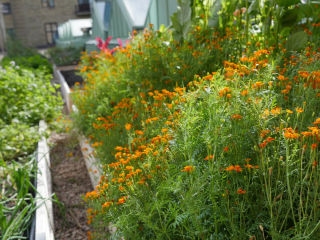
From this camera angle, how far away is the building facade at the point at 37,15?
105 feet

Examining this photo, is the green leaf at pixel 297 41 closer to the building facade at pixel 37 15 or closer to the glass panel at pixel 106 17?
the glass panel at pixel 106 17

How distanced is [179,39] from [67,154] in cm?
239

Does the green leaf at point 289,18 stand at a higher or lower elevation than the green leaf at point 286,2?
lower

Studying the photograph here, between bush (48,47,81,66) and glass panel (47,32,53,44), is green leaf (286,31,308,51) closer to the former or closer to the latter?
bush (48,47,81,66)

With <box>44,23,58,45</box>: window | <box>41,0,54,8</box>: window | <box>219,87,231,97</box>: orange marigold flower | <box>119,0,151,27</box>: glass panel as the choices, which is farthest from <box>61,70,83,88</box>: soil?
<box>41,0,54,8</box>: window

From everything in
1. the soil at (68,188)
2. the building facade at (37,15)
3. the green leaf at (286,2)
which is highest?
the building facade at (37,15)

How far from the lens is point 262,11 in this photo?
412 centimetres

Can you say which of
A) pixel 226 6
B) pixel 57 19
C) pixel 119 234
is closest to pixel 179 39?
pixel 226 6

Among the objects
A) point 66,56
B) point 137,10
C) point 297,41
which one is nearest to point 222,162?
point 297,41

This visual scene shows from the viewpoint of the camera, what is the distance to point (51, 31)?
33969 mm

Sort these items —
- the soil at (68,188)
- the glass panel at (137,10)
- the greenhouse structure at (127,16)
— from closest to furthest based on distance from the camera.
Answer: the soil at (68,188) < the greenhouse structure at (127,16) < the glass panel at (137,10)

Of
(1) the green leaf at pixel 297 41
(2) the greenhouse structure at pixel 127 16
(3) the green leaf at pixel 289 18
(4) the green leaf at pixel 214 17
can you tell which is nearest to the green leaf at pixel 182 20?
(4) the green leaf at pixel 214 17

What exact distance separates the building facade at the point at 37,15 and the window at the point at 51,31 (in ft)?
0.60

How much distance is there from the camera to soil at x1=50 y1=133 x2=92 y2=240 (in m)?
3.28
